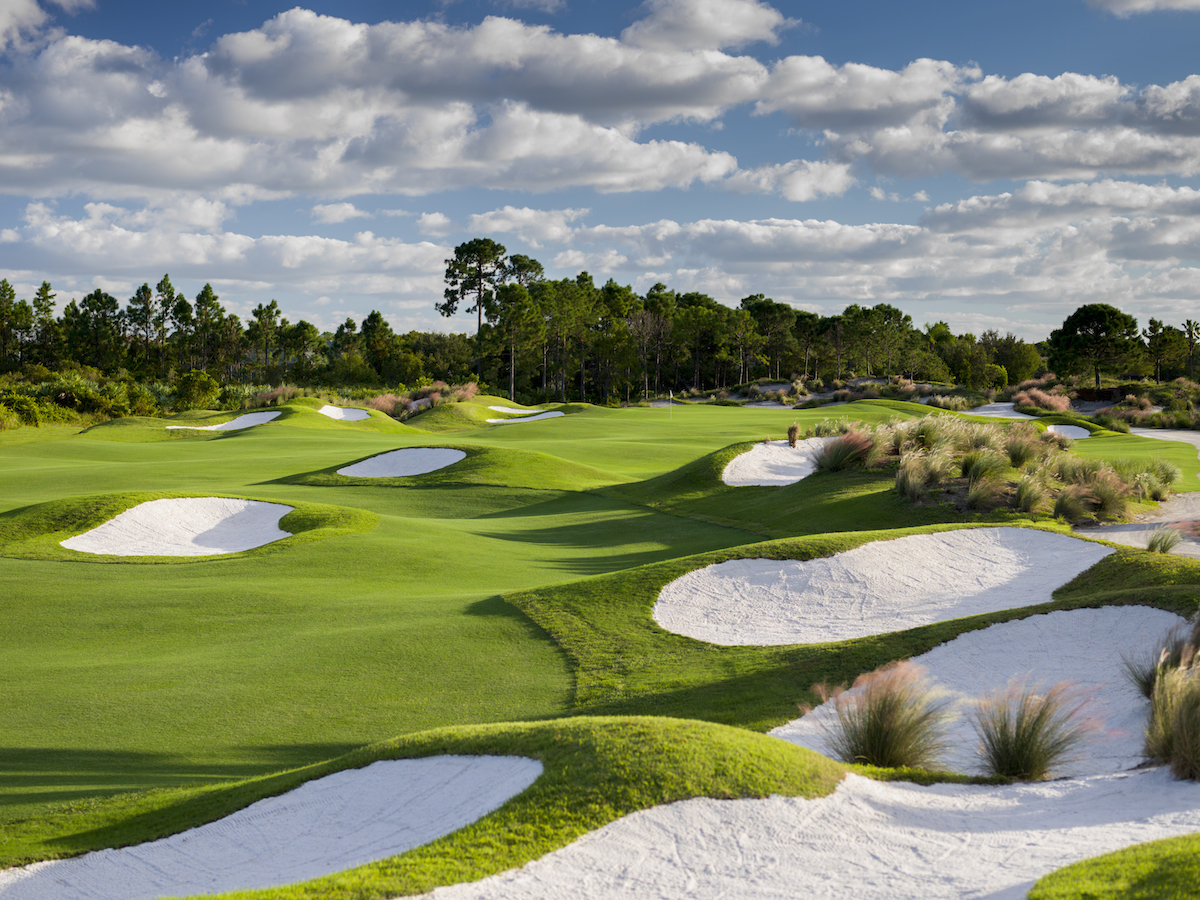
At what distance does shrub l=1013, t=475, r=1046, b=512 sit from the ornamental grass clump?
9100 millimetres

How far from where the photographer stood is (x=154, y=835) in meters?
4.70

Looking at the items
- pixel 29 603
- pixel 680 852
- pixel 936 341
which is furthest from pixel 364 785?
pixel 936 341

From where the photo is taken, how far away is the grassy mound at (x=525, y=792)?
3449 mm

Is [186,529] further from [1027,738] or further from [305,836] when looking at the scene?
[1027,738]

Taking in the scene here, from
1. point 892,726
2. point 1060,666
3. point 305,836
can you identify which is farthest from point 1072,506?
point 305,836

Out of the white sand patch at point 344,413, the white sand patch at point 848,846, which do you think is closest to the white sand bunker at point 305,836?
the white sand patch at point 848,846

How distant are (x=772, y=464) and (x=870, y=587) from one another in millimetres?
10166

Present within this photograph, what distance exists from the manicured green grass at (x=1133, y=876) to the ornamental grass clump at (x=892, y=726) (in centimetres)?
158

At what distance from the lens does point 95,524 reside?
13445 millimetres

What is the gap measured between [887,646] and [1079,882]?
391 centimetres

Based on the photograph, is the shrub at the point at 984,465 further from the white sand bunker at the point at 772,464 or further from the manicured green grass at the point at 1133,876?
the manicured green grass at the point at 1133,876

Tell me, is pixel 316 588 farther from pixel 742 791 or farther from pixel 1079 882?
pixel 1079 882

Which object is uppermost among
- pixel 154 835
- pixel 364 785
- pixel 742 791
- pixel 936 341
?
pixel 936 341

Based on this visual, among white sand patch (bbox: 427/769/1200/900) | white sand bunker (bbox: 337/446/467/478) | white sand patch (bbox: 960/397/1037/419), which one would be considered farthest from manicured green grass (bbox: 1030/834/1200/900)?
white sand patch (bbox: 960/397/1037/419)
